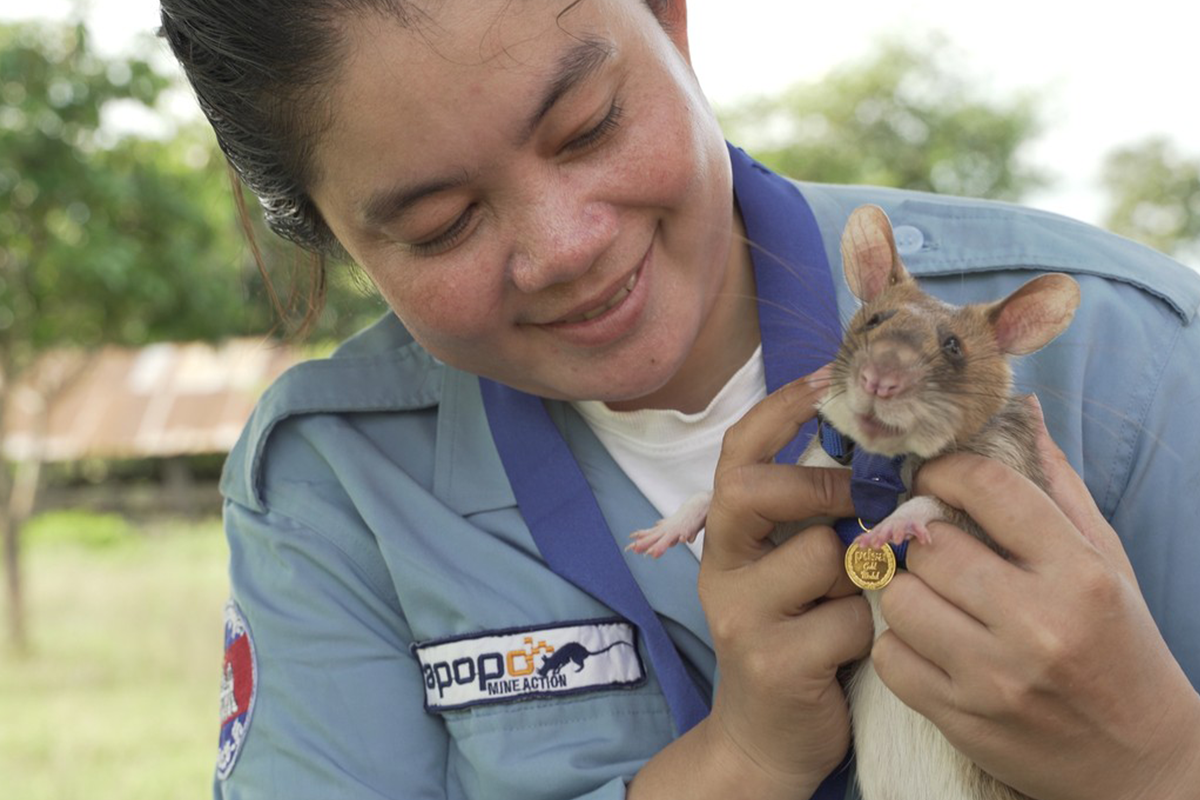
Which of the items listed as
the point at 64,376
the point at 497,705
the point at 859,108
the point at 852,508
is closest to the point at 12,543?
the point at 64,376

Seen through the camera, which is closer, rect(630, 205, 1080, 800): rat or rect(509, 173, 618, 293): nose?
rect(630, 205, 1080, 800): rat

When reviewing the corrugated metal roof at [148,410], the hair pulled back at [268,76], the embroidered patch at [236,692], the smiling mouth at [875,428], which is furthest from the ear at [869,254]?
the corrugated metal roof at [148,410]

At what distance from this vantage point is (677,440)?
263 centimetres

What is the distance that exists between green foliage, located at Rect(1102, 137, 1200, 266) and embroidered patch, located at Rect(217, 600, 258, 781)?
26.7 metres

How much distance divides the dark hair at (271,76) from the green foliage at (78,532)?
62.8 ft

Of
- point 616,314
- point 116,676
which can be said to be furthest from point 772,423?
point 116,676

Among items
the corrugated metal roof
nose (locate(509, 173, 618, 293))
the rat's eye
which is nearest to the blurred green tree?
Result: nose (locate(509, 173, 618, 293))

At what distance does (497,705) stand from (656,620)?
394 mm

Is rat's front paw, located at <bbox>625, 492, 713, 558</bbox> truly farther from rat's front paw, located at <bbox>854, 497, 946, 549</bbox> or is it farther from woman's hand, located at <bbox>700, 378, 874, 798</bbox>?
rat's front paw, located at <bbox>854, 497, 946, 549</bbox>

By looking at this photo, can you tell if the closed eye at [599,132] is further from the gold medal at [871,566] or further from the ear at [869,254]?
the gold medal at [871,566]

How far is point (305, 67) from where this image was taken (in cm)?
209

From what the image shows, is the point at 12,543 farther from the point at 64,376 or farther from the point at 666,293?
the point at 666,293

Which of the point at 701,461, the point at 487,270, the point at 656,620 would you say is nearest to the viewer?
the point at 487,270

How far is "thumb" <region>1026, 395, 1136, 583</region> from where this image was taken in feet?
6.27
